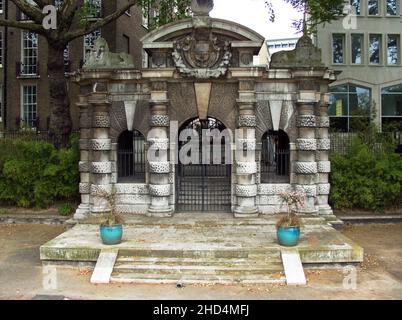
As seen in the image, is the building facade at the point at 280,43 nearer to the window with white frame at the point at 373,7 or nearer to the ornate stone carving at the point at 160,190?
the window with white frame at the point at 373,7

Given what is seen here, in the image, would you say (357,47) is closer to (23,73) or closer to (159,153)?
(23,73)

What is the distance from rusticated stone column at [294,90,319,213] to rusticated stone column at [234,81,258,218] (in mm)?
1511

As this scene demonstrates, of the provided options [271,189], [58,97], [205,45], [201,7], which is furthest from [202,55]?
[58,97]

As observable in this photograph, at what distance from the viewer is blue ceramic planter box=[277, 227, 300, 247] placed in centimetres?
1173

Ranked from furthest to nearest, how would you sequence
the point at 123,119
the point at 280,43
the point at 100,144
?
the point at 280,43, the point at 123,119, the point at 100,144

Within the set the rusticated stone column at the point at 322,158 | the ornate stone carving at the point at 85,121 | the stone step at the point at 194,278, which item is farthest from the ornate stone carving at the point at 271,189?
the ornate stone carving at the point at 85,121

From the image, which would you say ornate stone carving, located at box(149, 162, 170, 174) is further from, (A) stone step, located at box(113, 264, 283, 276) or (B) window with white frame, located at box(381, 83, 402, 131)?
(B) window with white frame, located at box(381, 83, 402, 131)

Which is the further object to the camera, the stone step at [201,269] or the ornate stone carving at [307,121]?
the ornate stone carving at [307,121]

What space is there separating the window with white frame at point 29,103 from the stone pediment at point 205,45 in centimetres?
1932

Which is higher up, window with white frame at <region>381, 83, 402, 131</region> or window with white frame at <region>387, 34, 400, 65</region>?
window with white frame at <region>387, 34, 400, 65</region>

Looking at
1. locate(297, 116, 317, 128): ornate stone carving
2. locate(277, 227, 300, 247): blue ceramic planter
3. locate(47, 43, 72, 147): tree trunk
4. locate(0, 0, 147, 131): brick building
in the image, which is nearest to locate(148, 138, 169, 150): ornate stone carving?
locate(297, 116, 317, 128): ornate stone carving

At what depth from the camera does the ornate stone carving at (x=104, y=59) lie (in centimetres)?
1562

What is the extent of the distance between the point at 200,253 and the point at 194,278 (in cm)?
91

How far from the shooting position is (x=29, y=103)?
106 feet
